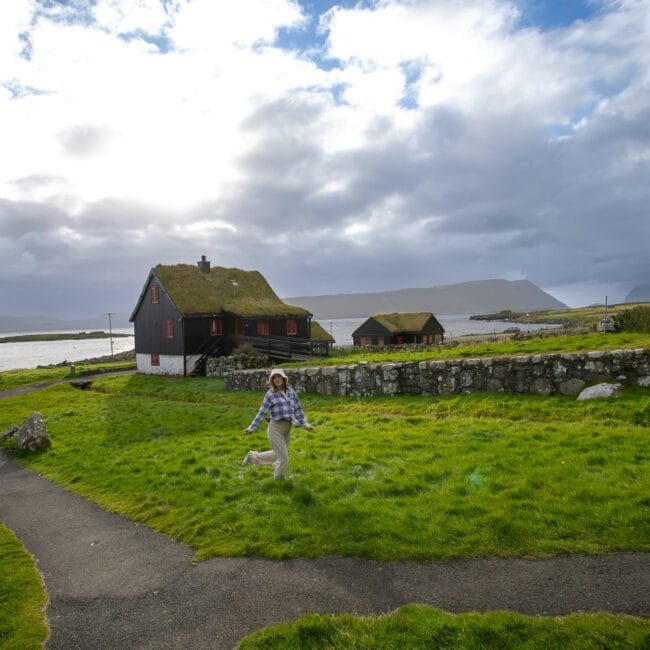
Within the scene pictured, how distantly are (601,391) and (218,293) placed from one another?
34876mm

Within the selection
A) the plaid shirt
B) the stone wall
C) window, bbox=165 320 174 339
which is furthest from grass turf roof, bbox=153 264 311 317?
the plaid shirt

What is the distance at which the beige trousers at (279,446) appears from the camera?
33.2 ft

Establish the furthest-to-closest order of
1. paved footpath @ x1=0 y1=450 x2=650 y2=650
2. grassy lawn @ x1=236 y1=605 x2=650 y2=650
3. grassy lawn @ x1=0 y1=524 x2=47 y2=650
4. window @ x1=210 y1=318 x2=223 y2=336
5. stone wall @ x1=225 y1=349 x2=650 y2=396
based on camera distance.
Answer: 1. window @ x1=210 y1=318 x2=223 y2=336
2. stone wall @ x1=225 y1=349 x2=650 y2=396
3. grassy lawn @ x1=0 y1=524 x2=47 y2=650
4. paved footpath @ x1=0 y1=450 x2=650 y2=650
5. grassy lawn @ x1=236 y1=605 x2=650 y2=650

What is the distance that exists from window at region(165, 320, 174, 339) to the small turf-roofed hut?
25040 millimetres

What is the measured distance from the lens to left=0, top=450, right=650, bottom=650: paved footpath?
19.1 feet

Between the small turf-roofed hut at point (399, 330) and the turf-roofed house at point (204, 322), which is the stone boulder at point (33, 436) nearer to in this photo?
the turf-roofed house at point (204, 322)

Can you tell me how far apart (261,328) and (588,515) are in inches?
1403

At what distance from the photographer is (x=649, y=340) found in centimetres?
1608

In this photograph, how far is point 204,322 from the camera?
40.7 meters

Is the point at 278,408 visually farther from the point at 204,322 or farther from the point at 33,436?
the point at 204,322

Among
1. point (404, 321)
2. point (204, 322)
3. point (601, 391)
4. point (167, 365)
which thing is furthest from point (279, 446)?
point (404, 321)

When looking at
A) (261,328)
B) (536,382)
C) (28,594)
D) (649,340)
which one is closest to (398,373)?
(536,382)

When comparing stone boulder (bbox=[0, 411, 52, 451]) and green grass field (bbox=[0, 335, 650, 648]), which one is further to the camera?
stone boulder (bbox=[0, 411, 52, 451])

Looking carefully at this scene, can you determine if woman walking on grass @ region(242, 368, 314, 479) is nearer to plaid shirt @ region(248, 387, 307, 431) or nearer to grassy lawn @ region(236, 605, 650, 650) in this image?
A: plaid shirt @ region(248, 387, 307, 431)
